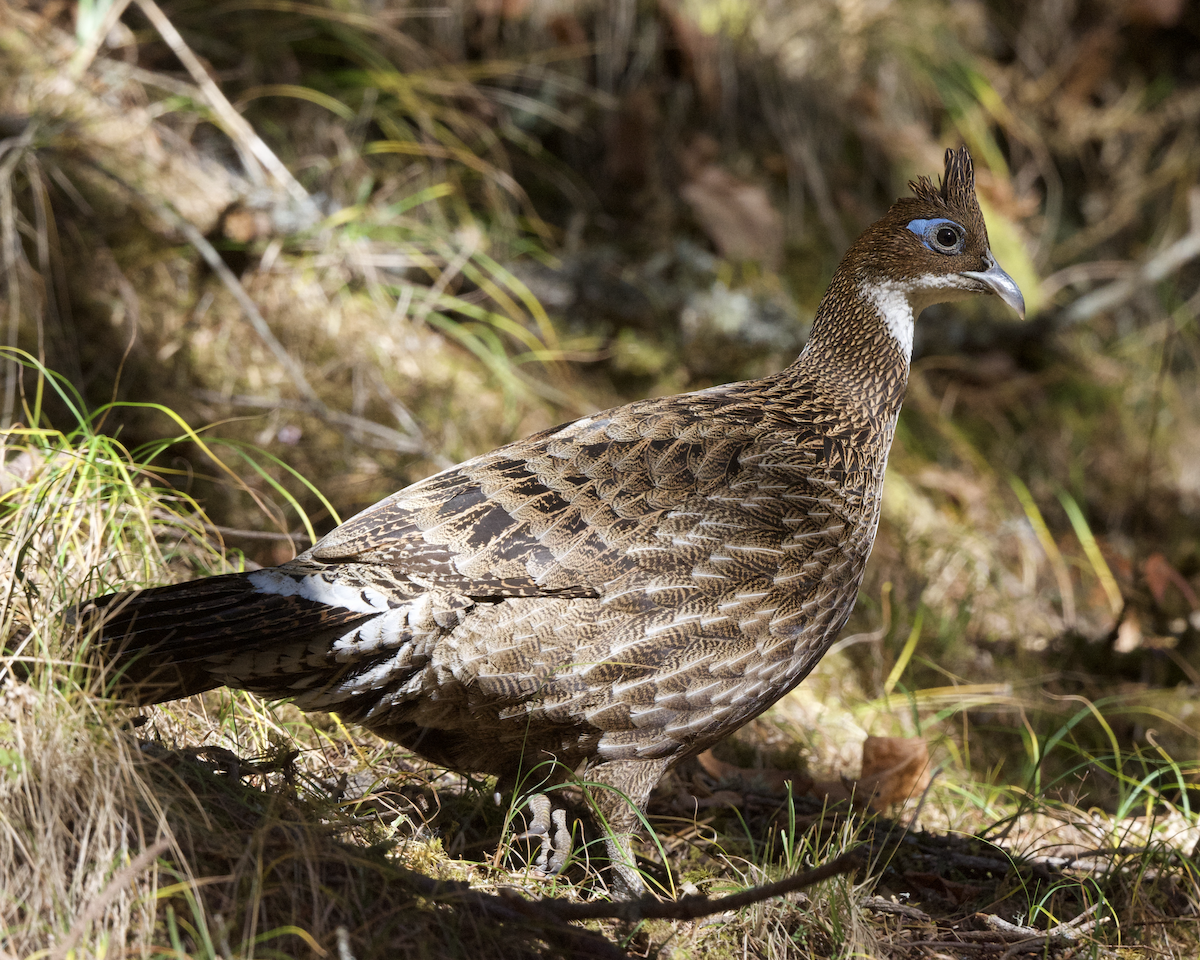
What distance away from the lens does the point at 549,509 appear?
9.41ft

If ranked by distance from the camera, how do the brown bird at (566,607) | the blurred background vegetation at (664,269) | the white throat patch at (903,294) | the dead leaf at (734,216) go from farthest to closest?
1. the dead leaf at (734,216)
2. the blurred background vegetation at (664,269)
3. the white throat patch at (903,294)
4. the brown bird at (566,607)

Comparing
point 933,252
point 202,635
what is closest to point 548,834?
point 202,635

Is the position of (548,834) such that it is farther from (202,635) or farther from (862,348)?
(862,348)

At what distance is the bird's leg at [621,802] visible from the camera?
9.32 ft

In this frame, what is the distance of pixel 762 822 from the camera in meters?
3.37

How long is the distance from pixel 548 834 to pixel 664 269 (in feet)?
11.9

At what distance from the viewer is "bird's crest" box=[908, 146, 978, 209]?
3604mm

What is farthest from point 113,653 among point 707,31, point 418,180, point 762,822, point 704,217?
point 707,31

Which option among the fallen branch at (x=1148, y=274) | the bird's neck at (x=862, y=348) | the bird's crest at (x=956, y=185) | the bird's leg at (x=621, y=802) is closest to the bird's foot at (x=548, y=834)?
the bird's leg at (x=621, y=802)

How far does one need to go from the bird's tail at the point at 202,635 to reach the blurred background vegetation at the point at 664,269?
0.47m

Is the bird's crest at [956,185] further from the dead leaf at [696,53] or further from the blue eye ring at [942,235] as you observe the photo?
the dead leaf at [696,53]

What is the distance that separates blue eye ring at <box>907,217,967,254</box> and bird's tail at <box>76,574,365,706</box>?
2.36m

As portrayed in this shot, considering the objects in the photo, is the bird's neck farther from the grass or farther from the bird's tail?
the bird's tail

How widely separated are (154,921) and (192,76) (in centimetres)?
440
